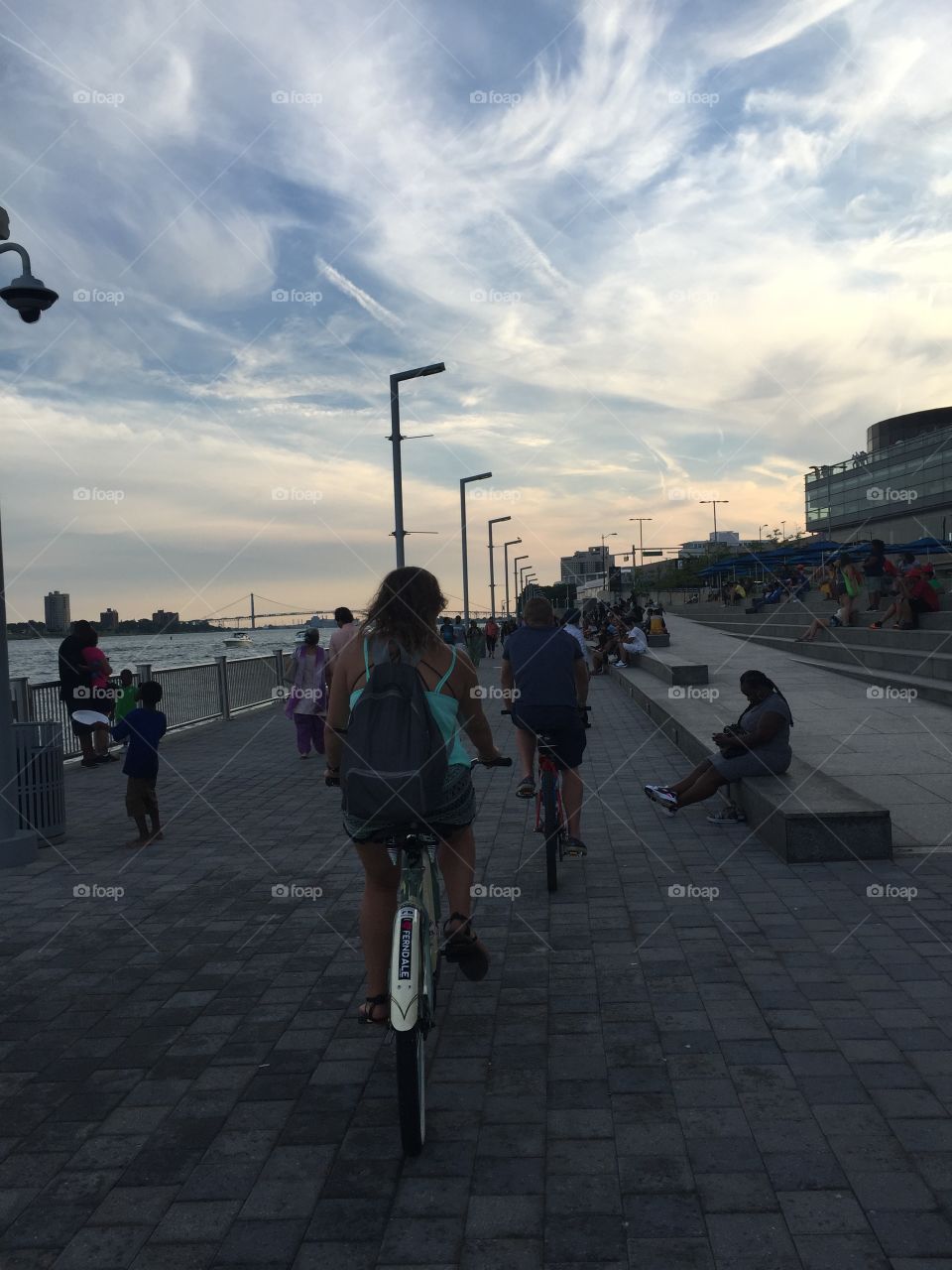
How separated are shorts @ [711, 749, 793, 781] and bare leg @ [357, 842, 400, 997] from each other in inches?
188

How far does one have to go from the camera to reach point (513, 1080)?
3.86m

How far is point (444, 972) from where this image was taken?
5.16m

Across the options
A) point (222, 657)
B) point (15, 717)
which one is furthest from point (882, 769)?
point (222, 657)

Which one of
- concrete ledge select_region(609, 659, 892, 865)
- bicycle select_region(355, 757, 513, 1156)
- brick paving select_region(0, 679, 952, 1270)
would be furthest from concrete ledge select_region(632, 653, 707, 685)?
bicycle select_region(355, 757, 513, 1156)

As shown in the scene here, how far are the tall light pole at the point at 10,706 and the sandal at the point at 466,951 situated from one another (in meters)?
4.90

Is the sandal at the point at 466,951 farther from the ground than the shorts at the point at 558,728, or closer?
closer

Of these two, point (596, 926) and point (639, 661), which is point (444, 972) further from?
point (639, 661)

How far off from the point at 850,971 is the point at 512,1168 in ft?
7.39

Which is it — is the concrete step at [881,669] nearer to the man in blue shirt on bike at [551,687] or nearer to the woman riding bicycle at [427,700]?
the man in blue shirt on bike at [551,687]

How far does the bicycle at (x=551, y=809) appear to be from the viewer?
255 inches

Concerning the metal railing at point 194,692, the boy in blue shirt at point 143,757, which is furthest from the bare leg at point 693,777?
the metal railing at point 194,692

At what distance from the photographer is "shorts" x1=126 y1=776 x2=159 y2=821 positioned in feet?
27.0

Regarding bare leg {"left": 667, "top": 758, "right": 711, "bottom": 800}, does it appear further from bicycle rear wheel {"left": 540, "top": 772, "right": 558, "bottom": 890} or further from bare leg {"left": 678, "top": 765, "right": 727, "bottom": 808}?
bicycle rear wheel {"left": 540, "top": 772, "right": 558, "bottom": 890}

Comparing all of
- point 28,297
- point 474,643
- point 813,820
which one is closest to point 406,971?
point 813,820
